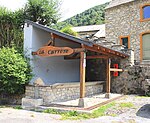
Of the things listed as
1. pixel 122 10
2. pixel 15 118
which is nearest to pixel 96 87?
pixel 15 118

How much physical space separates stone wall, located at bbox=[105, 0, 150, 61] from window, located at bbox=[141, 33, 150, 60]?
0.38m

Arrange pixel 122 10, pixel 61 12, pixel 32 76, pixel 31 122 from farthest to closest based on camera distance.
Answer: pixel 122 10, pixel 61 12, pixel 32 76, pixel 31 122

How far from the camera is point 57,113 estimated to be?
23.0 ft

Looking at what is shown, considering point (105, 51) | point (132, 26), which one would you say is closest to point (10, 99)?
point (105, 51)

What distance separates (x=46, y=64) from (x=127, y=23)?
33.6ft

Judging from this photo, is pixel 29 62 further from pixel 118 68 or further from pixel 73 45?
pixel 118 68

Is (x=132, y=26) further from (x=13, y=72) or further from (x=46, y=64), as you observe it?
(x=13, y=72)

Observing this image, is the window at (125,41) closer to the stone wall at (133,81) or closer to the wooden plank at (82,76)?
the stone wall at (133,81)

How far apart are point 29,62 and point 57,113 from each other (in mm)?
3090

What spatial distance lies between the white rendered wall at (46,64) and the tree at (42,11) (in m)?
3.43

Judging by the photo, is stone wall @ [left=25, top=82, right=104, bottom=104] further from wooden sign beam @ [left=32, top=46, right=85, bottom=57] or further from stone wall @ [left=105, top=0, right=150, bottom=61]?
stone wall @ [left=105, top=0, right=150, bottom=61]

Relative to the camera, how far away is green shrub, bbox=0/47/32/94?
805cm

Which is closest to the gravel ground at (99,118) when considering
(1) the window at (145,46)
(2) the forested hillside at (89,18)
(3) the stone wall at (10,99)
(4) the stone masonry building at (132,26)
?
(3) the stone wall at (10,99)

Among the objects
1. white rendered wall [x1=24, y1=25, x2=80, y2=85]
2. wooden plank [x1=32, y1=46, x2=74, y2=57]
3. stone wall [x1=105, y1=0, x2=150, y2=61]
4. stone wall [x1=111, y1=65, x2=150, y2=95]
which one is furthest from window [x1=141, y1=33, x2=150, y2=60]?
wooden plank [x1=32, y1=46, x2=74, y2=57]
